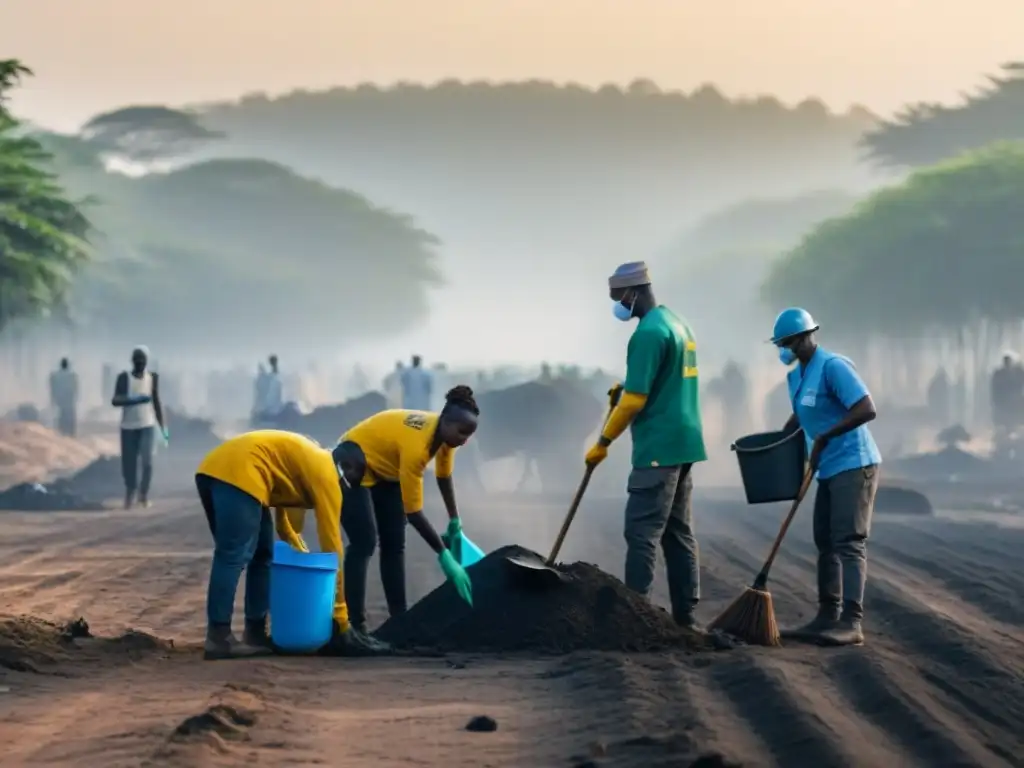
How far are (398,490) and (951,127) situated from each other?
57786mm

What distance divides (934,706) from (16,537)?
11698 millimetres

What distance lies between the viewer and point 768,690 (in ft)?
25.7

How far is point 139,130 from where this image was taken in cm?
8775

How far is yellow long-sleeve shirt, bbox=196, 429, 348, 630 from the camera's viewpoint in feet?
28.4

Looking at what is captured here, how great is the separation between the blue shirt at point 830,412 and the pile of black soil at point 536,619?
1.22 m

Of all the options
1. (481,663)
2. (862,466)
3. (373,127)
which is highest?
(373,127)

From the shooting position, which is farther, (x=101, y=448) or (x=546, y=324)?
(x=546, y=324)

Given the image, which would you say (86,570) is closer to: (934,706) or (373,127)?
(934,706)

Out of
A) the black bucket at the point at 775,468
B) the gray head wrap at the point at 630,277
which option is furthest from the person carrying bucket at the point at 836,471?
the gray head wrap at the point at 630,277

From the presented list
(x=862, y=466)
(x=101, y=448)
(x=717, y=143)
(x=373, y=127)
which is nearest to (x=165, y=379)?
(x=101, y=448)

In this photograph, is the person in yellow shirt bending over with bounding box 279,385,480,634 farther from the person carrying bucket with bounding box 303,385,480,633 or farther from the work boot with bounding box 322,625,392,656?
the work boot with bounding box 322,625,392,656

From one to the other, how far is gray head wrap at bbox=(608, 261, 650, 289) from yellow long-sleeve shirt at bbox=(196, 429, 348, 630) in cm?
192

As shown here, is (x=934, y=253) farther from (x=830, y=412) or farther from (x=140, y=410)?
(x=830, y=412)

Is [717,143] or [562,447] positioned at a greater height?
[717,143]
